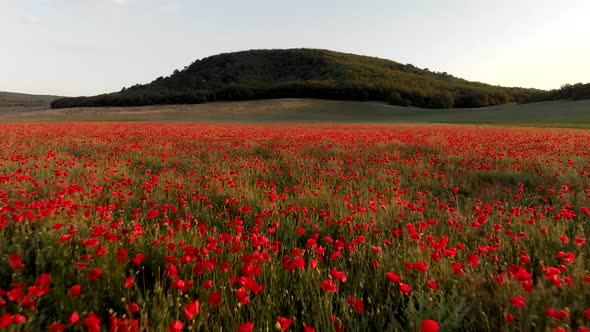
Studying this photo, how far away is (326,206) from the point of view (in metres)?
4.50

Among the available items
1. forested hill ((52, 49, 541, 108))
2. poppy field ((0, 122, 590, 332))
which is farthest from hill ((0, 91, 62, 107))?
poppy field ((0, 122, 590, 332))

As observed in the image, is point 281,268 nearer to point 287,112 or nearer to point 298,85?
point 287,112

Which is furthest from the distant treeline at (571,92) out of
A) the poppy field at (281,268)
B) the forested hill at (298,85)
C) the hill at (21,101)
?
the hill at (21,101)

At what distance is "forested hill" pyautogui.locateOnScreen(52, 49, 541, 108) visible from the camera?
83688 mm

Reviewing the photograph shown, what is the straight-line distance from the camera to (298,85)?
285 ft

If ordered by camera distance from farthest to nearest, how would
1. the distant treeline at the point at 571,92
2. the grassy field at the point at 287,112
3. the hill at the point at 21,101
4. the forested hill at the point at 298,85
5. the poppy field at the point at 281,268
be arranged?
the hill at the point at 21,101, the forested hill at the point at 298,85, the distant treeline at the point at 571,92, the grassy field at the point at 287,112, the poppy field at the point at 281,268

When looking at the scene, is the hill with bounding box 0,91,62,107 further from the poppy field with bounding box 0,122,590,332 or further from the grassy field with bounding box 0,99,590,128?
the poppy field with bounding box 0,122,590,332

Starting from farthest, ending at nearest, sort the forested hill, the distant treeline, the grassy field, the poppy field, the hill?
the hill < the forested hill < the distant treeline < the grassy field < the poppy field

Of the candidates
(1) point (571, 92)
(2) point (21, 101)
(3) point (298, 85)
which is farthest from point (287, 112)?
(2) point (21, 101)

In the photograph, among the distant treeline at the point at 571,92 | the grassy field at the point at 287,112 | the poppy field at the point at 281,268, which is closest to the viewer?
the poppy field at the point at 281,268

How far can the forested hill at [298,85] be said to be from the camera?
8369 centimetres

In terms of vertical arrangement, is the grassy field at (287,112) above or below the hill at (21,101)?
below

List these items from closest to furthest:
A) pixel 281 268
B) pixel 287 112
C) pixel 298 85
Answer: pixel 281 268 → pixel 287 112 → pixel 298 85

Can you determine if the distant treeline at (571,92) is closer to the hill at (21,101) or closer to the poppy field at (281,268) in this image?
the poppy field at (281,268)
